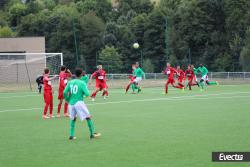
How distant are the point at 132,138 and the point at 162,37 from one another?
194 feet

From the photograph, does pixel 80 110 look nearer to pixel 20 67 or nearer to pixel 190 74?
pixel 190 74

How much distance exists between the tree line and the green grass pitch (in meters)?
40.6

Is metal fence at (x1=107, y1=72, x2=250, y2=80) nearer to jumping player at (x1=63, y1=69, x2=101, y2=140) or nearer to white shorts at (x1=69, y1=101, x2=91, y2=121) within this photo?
jumping player at (x1=63, y1=69, x2=101, y2=140)

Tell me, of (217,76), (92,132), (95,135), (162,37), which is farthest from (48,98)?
(162,37)

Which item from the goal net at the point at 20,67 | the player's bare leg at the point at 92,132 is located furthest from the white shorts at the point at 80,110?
the goal net at the point at 20,67

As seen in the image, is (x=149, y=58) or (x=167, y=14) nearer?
(x=149, y=58)

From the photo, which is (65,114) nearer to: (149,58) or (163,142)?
(163,142)

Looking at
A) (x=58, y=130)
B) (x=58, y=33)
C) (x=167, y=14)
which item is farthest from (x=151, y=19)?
(x=58, y=130)

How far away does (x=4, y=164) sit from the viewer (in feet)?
38.9

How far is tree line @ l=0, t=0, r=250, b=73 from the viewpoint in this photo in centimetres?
6512

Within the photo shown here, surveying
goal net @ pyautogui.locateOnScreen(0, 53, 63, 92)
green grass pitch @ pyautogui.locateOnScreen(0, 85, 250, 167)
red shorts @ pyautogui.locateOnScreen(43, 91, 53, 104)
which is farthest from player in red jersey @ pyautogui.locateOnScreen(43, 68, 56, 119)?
goal net @ pyautogui.locateOnScreen(0, 53, 63, 92)

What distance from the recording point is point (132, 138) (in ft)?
50.1

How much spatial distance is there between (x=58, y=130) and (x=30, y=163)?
19.6 feet

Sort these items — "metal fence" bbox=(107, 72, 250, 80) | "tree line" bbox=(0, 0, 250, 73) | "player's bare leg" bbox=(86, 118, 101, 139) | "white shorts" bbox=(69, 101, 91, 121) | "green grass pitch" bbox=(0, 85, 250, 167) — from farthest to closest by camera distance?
"tree line" bbox=(0, 0, 250, 73) → "metal fence" bbox=(107, 72, 250, 80) → "player's bare leg" bbox=(86, 118, 101, 139) → "white shorts" bbox=(69, 101, 91, 121) → "green grass pitch" bbox=(0, 85, 250, 167)
